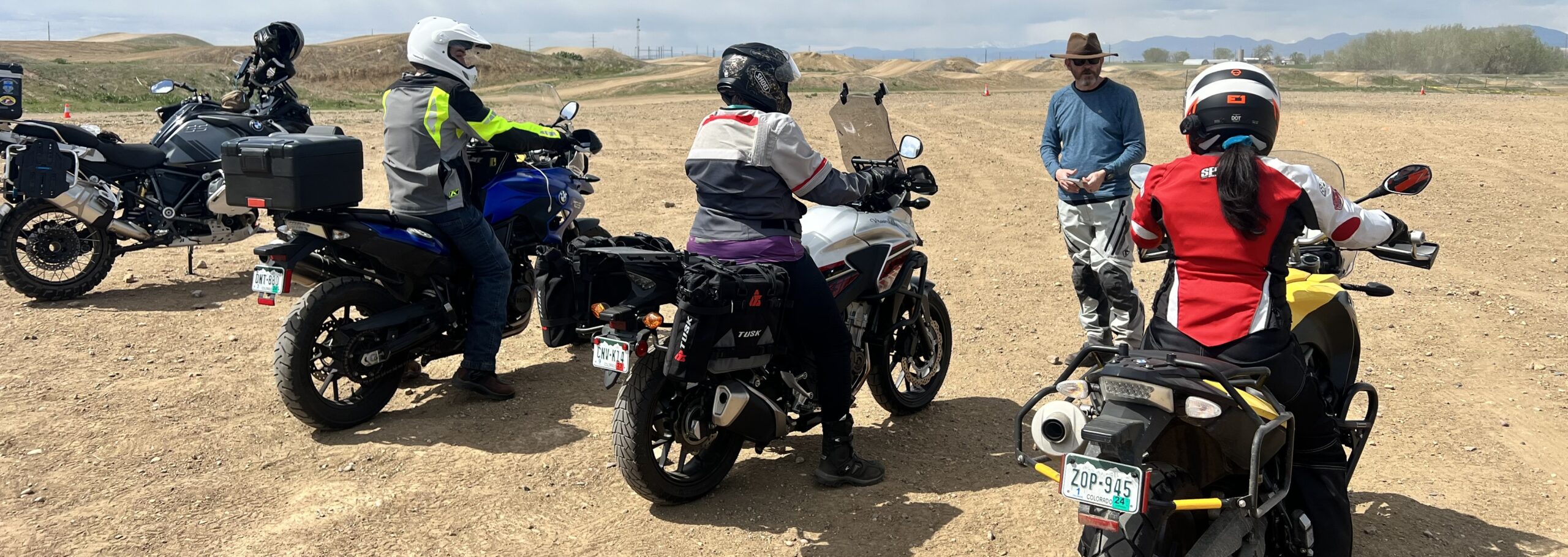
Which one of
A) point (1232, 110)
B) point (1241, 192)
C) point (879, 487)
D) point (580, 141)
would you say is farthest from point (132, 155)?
point (1241, 192)

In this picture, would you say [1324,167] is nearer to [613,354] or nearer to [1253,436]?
[1253,436]

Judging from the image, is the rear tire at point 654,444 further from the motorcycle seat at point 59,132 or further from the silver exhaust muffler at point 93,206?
the motorcycle seat at point 59,132

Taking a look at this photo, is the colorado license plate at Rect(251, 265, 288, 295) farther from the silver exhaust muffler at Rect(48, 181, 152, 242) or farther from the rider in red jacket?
the rider in red jacket

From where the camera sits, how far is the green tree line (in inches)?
2972

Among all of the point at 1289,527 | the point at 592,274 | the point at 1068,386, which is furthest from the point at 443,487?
the point at 1289,527

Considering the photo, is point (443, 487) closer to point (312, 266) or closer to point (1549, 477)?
point (312, 266)

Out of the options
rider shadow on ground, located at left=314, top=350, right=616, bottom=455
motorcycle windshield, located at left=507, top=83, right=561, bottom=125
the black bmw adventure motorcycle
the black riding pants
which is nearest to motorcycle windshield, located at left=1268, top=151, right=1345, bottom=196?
the black riding pants

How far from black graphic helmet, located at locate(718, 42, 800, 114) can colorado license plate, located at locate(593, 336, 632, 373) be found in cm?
104

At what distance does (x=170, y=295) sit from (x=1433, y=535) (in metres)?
8.38

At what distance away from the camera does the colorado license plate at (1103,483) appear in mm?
2770

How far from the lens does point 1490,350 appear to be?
261 inches

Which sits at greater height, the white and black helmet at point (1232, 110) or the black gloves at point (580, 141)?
the white and black helmet at point (1232, 110)

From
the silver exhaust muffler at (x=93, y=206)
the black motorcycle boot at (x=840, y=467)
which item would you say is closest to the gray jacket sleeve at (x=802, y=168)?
the black motorcycle boot at (x=840, y=467)

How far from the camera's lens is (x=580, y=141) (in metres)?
6.36
